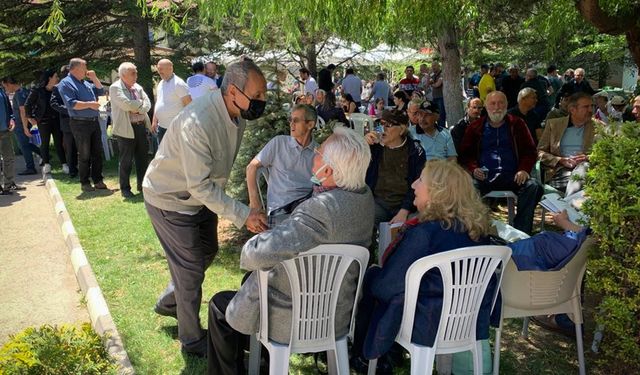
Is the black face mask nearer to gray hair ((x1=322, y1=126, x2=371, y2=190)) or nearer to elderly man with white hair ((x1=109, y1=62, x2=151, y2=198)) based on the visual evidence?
Result: gray hair ((x1=322, y1=126, x2=371, y2=190))

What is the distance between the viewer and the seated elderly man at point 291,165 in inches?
177

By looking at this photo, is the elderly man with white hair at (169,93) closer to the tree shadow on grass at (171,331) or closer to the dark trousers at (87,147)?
the dark trousers at (87,147)

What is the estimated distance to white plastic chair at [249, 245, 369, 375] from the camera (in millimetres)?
2621

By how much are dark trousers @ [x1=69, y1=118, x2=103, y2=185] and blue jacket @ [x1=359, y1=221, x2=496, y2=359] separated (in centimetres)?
686

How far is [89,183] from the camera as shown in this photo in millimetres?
8602

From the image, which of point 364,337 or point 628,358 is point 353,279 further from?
point 628,358

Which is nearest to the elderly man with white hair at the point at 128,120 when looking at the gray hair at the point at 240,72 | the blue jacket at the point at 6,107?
the blue jacket at the point at 6,107

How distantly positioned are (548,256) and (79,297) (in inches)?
155

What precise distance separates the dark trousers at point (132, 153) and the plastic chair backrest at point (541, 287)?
255 inches

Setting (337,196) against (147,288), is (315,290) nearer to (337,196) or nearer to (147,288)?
(337,196)

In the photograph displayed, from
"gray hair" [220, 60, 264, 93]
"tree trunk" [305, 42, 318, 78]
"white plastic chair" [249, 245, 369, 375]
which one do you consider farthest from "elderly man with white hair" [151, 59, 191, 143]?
"tree trunk" [305, 42, 318, 78]

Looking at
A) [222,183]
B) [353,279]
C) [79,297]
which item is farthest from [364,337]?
[79,297]

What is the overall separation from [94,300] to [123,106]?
12.9 ft

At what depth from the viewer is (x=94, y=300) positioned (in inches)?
172
